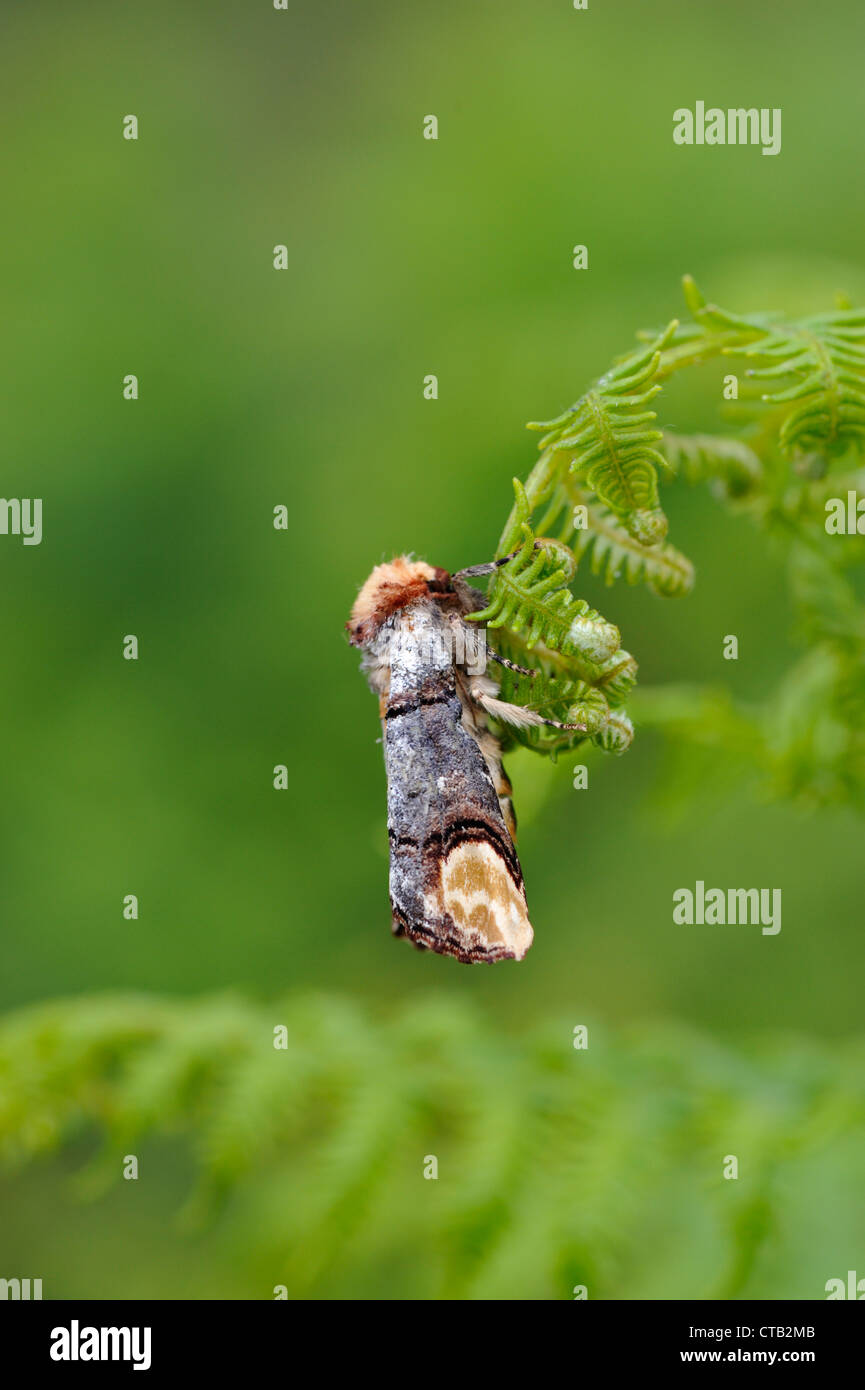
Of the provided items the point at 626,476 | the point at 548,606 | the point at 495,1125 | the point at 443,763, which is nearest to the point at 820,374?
the point at 626,476

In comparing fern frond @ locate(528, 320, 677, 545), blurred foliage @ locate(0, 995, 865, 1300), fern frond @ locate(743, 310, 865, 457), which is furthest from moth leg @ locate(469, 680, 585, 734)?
blurred foliage @ locate(0, 995, 865, 1300)

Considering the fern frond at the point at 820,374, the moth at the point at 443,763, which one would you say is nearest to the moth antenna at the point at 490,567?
the moth at the point at 443,763

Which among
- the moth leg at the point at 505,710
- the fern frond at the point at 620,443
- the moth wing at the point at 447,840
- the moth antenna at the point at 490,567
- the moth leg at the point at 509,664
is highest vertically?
the fern frond at the point at 620,443

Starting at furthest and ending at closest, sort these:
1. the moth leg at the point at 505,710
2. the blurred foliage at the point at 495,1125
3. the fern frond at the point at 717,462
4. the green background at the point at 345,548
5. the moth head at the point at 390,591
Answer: the green background at the point at 345,548
the blurred foliage at the point at 495,1125
the fern frond at the point at 717,462
the moth head at the point at 390,591
the moth leg at the point at 505,710

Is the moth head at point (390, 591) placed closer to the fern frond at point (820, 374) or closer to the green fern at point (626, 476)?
the green fern at point (626, 476)

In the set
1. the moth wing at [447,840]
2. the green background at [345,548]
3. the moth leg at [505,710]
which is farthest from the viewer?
the green background at [345,548]

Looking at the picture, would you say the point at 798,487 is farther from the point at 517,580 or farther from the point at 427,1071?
the point at 427,1071

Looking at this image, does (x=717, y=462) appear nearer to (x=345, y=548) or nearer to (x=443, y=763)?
(x=443, y=763)
